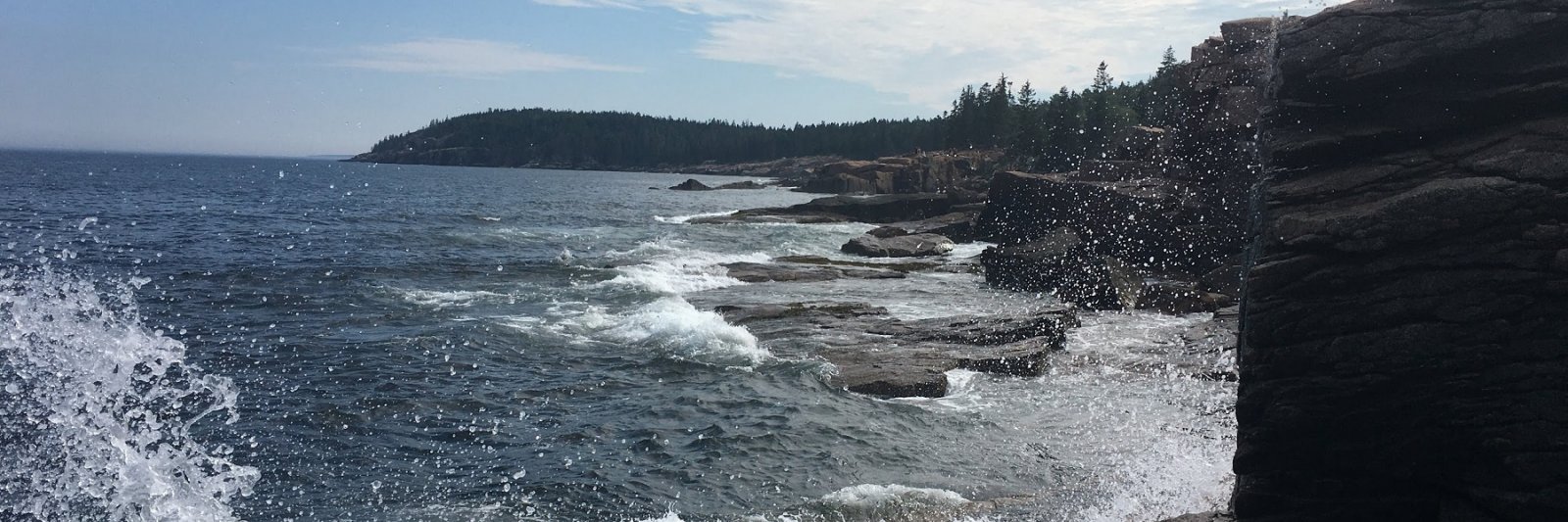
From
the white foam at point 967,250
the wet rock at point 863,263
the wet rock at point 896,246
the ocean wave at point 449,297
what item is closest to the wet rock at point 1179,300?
the wet rock at point 863,263

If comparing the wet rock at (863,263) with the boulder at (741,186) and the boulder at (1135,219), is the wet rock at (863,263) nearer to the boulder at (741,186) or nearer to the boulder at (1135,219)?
the boulder at (1135,219)

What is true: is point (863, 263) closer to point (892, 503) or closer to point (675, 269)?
point (675, 269)

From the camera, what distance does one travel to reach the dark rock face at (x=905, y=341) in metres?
18.7

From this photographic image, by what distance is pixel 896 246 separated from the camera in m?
44.4

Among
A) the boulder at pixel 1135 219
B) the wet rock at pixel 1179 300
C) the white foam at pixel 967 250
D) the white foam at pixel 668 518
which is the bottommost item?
the white foam at pixel 967 250

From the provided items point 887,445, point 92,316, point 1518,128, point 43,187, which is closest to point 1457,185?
point 1518,128

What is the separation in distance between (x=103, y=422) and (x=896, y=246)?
33535 millimetres

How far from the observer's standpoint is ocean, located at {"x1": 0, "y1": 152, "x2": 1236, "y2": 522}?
12.6 metres

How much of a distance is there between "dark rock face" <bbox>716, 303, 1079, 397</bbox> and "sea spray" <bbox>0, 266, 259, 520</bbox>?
1069 centimetres

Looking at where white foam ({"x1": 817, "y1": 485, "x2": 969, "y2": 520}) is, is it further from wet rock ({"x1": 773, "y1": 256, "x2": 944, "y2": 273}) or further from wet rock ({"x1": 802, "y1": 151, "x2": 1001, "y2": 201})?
wet rock ({"x1": 802, "y1": 151, "x2": 1001, "y2": 201})

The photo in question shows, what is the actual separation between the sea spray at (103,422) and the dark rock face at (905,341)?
10.7m

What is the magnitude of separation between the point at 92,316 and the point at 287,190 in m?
78.1

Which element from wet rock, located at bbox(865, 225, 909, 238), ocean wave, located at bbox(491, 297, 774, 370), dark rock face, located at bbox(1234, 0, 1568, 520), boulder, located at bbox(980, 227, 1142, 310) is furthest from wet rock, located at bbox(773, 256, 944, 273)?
dark rock face, located at bbox(1234, 0, 1568, 520)

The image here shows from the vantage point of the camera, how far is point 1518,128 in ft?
30.2
